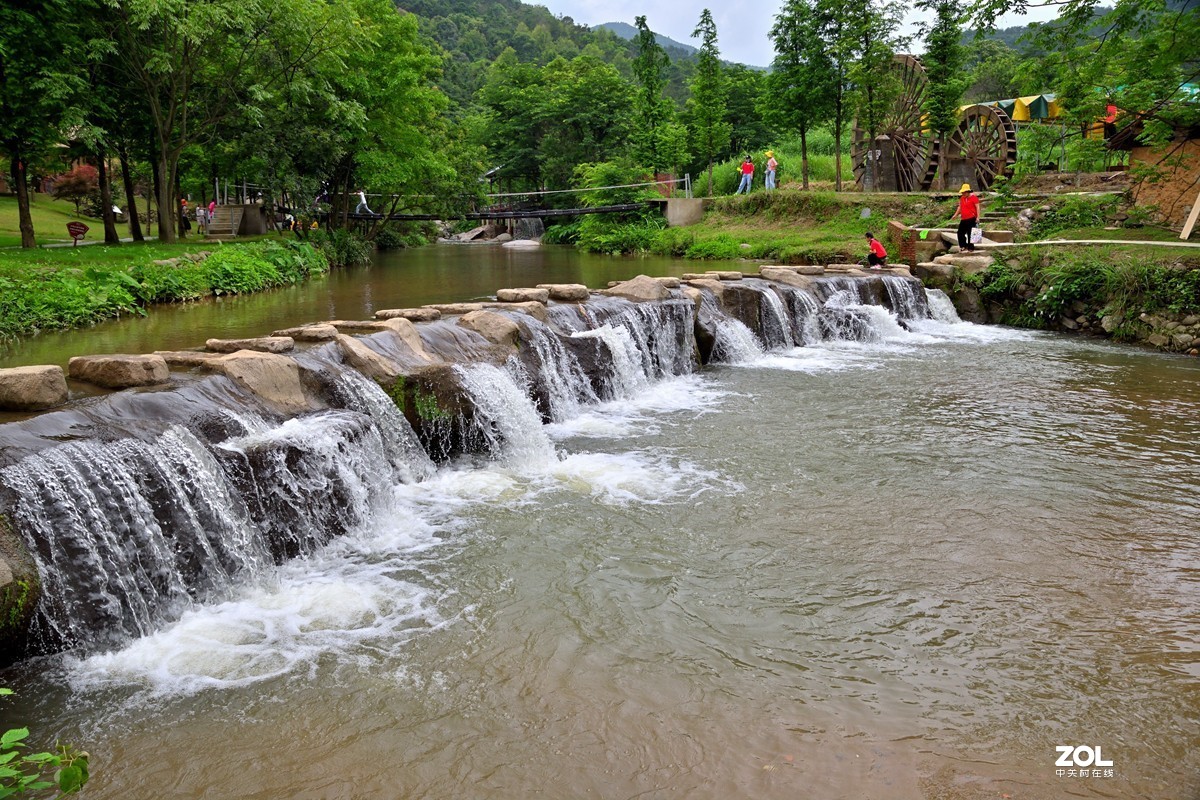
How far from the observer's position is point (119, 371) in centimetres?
672

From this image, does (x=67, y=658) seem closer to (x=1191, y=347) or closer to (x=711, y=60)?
(x=1191, y=347)

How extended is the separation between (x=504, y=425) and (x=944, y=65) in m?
21.9

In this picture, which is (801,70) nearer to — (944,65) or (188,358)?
(944,65)

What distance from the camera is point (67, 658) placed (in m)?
4.91

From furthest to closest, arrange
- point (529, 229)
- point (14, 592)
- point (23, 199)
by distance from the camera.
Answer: point (529, 229) → point (23, 199) → point (14, 592)

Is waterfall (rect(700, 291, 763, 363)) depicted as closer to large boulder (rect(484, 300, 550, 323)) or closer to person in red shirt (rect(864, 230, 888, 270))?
large boulder (rect(484, 300, 550, 323))

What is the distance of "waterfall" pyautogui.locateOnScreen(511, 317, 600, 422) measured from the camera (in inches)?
400

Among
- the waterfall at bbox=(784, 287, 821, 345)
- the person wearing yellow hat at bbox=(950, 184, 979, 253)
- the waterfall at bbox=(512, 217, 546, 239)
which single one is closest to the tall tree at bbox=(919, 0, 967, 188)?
the person wearing yellow hat at bbox=(950, 184, 979, 253)

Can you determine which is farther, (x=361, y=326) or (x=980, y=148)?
(x=980, y=148)

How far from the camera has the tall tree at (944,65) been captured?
24.4 m

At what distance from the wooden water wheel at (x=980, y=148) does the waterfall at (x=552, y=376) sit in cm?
1901

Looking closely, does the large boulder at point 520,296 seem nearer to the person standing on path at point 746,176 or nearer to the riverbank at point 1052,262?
the riverbank at point 1052,262

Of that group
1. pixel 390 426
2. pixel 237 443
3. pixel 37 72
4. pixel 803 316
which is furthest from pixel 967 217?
pixel 37 72

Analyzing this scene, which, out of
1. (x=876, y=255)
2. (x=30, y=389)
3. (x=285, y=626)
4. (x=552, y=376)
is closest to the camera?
(x=285, y=626)
